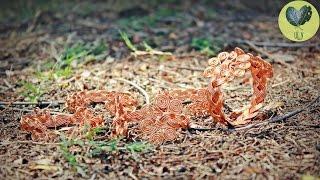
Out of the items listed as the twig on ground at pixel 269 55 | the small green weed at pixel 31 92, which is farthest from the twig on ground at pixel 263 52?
the small green weed at pixel 31 92

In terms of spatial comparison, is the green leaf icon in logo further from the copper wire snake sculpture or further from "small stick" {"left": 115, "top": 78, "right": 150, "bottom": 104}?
"small stick" {"left": 115, "top": 78, "right": 150, "bottom": 104}

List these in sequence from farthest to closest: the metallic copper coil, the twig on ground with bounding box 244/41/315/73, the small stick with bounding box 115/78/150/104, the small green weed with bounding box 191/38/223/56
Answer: the small green weed with bounding box 191/38/223/56 → the twig on ground with bounding box 244/41/315/73 → the small stick with bounding box 115/78/150/104 → the metallic copper coil

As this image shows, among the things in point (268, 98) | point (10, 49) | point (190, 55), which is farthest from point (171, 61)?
point (10, 49)

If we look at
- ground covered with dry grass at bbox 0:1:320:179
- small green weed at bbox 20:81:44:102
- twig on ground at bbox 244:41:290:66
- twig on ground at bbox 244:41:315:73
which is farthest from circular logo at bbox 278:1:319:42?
small green weed at bbox 20:81:44:102

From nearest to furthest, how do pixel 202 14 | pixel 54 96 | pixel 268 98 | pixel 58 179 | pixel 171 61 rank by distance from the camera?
pixel 58 179 < pixel 268 98 < pixel 54 96 < pixel 171 61 < pixel 202 14

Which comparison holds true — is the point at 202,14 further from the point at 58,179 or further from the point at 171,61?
the point at 58,179

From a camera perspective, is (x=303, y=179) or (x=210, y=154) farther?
(x=210, y=154)

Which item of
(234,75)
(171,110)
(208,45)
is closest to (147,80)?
(171,110)
